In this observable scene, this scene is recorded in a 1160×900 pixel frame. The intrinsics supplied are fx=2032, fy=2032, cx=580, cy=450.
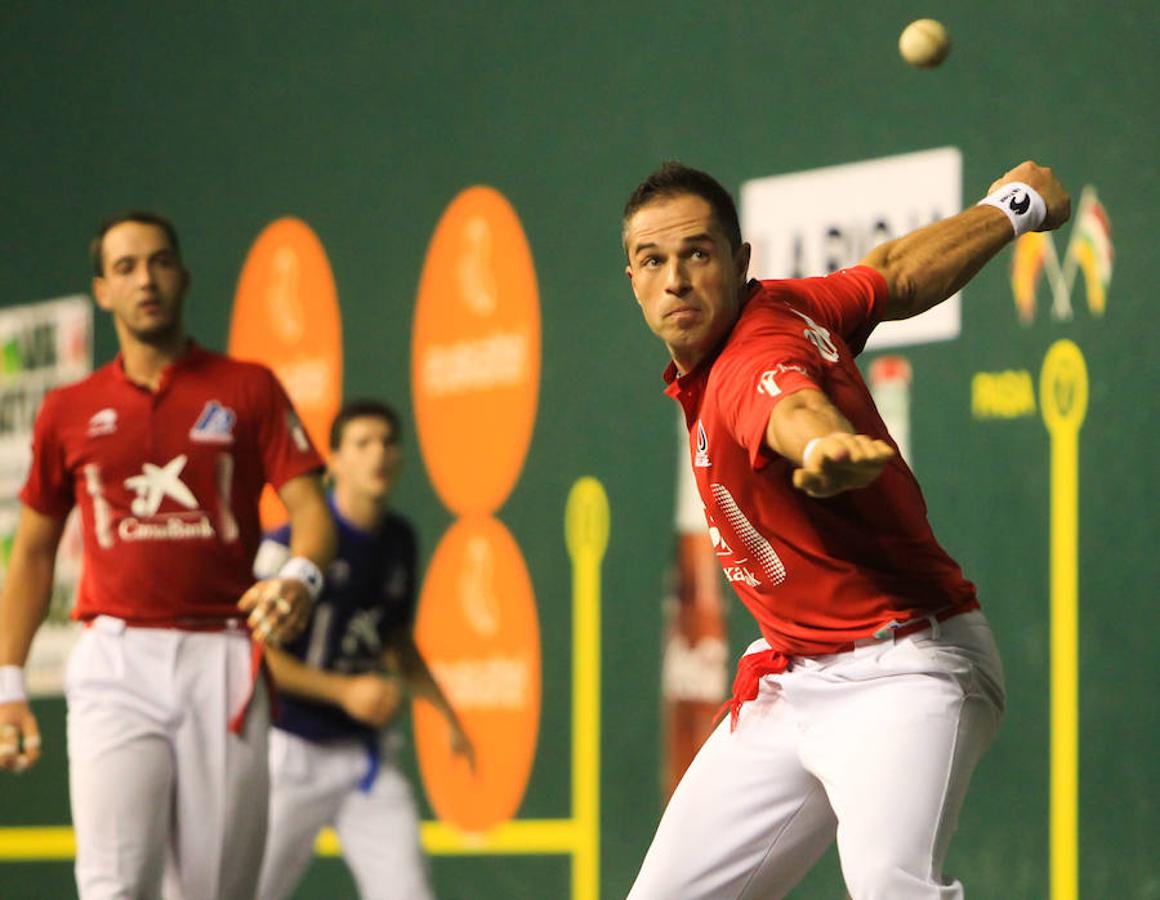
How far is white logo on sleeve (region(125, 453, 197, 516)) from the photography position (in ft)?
15.4

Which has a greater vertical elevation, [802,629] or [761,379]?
[761,379]

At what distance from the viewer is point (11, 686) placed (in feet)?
15.5

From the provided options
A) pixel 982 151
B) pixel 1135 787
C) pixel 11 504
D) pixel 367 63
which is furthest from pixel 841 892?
pixel 11 504

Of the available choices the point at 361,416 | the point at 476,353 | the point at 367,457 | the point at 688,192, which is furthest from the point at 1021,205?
the point at 476,353

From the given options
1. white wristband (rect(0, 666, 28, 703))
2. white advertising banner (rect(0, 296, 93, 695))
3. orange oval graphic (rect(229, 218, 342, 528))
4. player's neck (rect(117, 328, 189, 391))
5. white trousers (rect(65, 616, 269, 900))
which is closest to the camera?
white trousers (rect(65, 616, 269, 900))

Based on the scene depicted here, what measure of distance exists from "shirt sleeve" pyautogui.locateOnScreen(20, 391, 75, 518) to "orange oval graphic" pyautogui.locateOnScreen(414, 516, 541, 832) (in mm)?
2430

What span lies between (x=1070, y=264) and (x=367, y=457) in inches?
87.1

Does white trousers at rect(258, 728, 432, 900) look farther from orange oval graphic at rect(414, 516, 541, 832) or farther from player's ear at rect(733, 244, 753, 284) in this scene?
player's ear at rect(733, 244, 753, 284)

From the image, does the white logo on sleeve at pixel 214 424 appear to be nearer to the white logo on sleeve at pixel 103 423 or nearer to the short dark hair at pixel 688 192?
the white logo on sleeve at pixel 103 423

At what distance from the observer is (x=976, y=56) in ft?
18.1

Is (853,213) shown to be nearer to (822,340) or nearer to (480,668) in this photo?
(480,668)

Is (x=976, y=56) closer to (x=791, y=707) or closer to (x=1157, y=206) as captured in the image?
(x=1157, y=206)

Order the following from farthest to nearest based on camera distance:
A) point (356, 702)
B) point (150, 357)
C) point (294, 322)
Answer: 1. point (294, 322)
2. point (356, 702)
3. point (150, 357)

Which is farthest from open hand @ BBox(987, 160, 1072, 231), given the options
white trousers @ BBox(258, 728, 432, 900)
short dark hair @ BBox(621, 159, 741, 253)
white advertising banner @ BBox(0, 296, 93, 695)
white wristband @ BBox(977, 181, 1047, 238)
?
white advertising banner @ BBox(0, 296, 93, 695)
